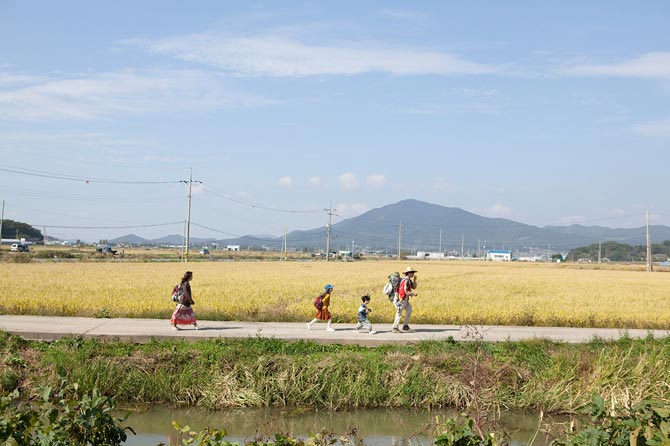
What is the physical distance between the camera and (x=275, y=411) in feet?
43.4

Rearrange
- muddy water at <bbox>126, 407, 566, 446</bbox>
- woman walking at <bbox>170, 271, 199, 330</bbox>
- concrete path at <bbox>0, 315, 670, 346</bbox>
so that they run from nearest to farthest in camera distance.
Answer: muddy water at <bbox>126, 407, 566, 446</bbox> < concrete path at <bbox>0, 315, 670, 346</bbox> < woman walking at <bbox>170, 271, 199, 330</bbox>

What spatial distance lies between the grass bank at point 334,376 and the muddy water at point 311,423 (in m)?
0.36

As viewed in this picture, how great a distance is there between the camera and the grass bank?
44.6 ft

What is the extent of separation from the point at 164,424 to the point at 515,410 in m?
6.47

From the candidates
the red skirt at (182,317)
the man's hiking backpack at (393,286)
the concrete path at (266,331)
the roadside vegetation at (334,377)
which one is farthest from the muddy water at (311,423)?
the man's hiking backpack at (393,286)

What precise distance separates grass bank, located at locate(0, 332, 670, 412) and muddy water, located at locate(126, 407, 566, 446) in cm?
36

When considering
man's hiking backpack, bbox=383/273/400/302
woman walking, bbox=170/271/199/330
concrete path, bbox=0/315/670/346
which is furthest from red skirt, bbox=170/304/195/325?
man's hiking backpack, bbox=383/273/400/302

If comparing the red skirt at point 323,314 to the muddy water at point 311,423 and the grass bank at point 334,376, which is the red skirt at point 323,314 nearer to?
the grass bank at point 334,376

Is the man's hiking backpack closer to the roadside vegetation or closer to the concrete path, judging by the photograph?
the concrete path

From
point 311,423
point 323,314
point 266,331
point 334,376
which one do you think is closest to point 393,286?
point 323,314

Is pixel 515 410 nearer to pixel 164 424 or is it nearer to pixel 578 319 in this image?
pixel 164 424

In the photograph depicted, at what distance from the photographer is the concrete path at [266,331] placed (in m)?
16.9

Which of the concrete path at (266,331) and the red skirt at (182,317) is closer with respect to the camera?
the concrete path at (266,331)

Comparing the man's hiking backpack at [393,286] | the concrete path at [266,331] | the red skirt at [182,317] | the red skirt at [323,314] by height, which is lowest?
the concrete path at [266,331]
